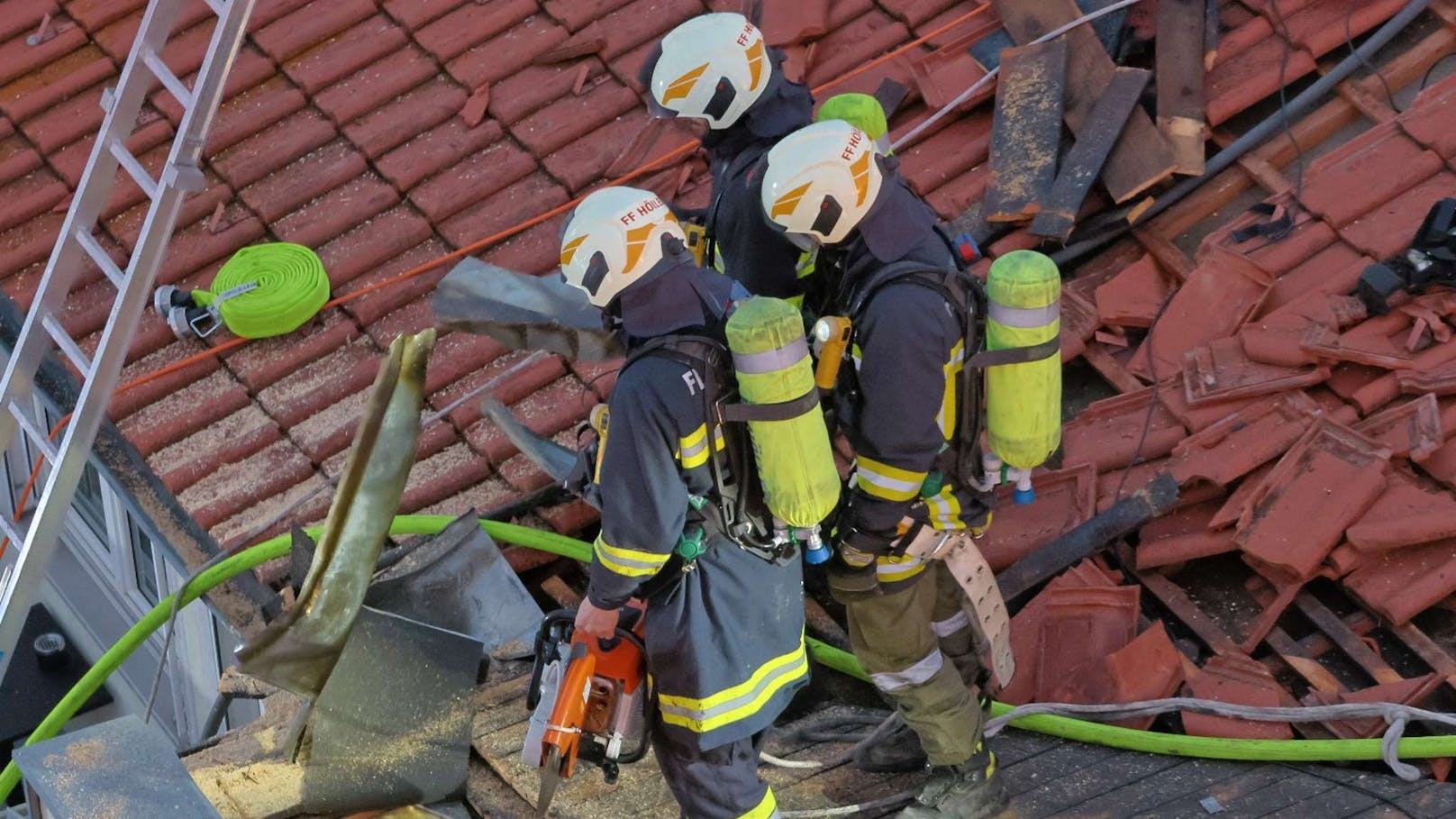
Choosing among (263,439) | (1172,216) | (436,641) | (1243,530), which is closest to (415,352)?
(436,641)

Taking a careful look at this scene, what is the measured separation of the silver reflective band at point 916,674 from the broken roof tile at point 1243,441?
1431mm

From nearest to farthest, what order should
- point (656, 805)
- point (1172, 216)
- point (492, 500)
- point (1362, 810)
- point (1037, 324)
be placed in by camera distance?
point (1037, 324) < point (1362, 810) < point (656, 805) < point (492, 500) < point (1172, 216)

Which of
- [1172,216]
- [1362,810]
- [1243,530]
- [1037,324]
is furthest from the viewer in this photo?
[1172,216]

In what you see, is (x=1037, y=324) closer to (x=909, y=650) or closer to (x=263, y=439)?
(x=909, y=650)

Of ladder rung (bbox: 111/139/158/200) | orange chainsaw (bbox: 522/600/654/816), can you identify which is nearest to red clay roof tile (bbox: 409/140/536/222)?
ladder rung (bbox: 111/139/158/200)

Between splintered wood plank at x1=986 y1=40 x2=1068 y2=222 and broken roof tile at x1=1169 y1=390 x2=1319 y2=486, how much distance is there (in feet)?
4.04

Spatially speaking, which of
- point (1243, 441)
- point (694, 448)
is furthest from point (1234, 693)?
point (694, 448)

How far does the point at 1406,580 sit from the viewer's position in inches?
242

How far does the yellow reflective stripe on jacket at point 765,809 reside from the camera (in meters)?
5.34

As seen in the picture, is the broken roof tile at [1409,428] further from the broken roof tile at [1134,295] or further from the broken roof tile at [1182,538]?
the broken roof tile at [1134,295]

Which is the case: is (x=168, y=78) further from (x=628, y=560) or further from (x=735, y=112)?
(x=628, y=560)

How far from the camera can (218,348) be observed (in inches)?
299

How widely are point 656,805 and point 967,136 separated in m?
3.38

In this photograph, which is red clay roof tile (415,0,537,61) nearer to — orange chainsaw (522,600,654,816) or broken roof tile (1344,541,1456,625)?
orange chainsaw (522,600,654,816)
